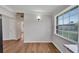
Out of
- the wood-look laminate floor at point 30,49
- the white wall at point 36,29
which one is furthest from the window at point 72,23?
the white wall at point 36,29

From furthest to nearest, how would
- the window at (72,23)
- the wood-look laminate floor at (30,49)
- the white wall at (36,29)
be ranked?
the white wall at (36,29)
the wood-look laminate floor at (30,49)
the window at (72,23)

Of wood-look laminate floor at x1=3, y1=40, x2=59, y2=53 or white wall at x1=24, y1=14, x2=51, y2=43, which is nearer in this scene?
wood-look laminate floor at x1=3, y1=40, x2=59, y2=53

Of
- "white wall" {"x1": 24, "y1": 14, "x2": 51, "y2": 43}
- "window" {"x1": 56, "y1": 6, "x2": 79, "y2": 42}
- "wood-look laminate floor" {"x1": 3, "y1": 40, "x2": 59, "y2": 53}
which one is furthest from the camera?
"white wall" {"x1": 24, "y1": 14, "x2": 51, "y2": 43}

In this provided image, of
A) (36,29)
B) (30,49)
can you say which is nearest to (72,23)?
(30,49)

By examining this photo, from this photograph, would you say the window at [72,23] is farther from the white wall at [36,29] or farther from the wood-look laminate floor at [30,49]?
the white wall at [36,29]

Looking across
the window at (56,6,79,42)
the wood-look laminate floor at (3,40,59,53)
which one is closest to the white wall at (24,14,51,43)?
the wood-look laminate floor at (3,40,59,53)

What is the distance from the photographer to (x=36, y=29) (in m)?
7.64

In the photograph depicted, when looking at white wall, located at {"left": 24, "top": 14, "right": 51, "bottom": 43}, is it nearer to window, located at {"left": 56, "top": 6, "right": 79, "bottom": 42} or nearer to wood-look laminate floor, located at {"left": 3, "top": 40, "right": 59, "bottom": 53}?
wood-look laminate floor, located at {"left": 3, "top": 40, "right": 59, "bottom": 53}

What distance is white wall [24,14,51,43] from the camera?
24.8 feet

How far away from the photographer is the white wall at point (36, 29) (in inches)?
298
